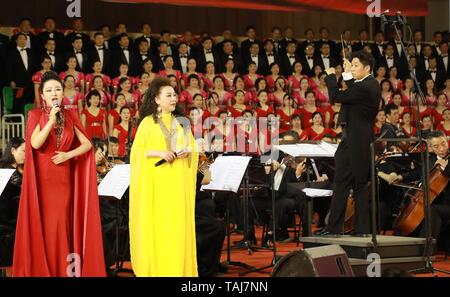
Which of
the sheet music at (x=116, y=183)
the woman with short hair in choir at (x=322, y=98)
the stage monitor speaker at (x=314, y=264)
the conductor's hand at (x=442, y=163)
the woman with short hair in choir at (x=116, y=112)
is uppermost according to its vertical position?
the woman with short hair in choir at (x=322, y=98)

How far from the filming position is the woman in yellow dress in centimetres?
519

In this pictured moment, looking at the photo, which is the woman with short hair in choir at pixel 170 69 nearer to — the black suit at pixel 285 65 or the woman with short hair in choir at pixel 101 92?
the woman with short hair in choir at pixel 101 92

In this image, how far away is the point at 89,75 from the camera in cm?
1105

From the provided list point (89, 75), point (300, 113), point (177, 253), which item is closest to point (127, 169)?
point (177, 253)

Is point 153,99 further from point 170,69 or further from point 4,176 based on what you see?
point 170,69

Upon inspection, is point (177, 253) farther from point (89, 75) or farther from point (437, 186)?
point (89, 75)

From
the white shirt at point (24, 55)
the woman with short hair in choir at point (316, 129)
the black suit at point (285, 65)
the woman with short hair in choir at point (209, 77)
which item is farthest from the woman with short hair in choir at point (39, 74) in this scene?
the black suit at point (285, 65)

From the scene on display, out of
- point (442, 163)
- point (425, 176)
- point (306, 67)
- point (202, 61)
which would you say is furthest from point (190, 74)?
point (425, 176)

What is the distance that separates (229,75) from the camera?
12383mm

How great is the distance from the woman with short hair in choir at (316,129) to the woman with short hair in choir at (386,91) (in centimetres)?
179

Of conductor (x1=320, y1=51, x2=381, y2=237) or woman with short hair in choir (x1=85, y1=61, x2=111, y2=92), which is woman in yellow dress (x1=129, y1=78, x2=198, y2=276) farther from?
woman with short hair in choir (x1=85, y1=61, x2=111, y2=92)

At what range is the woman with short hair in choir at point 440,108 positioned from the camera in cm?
1260

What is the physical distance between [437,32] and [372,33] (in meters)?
1.35

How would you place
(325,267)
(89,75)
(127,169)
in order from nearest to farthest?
(325,267), (127,169), (89,75)
